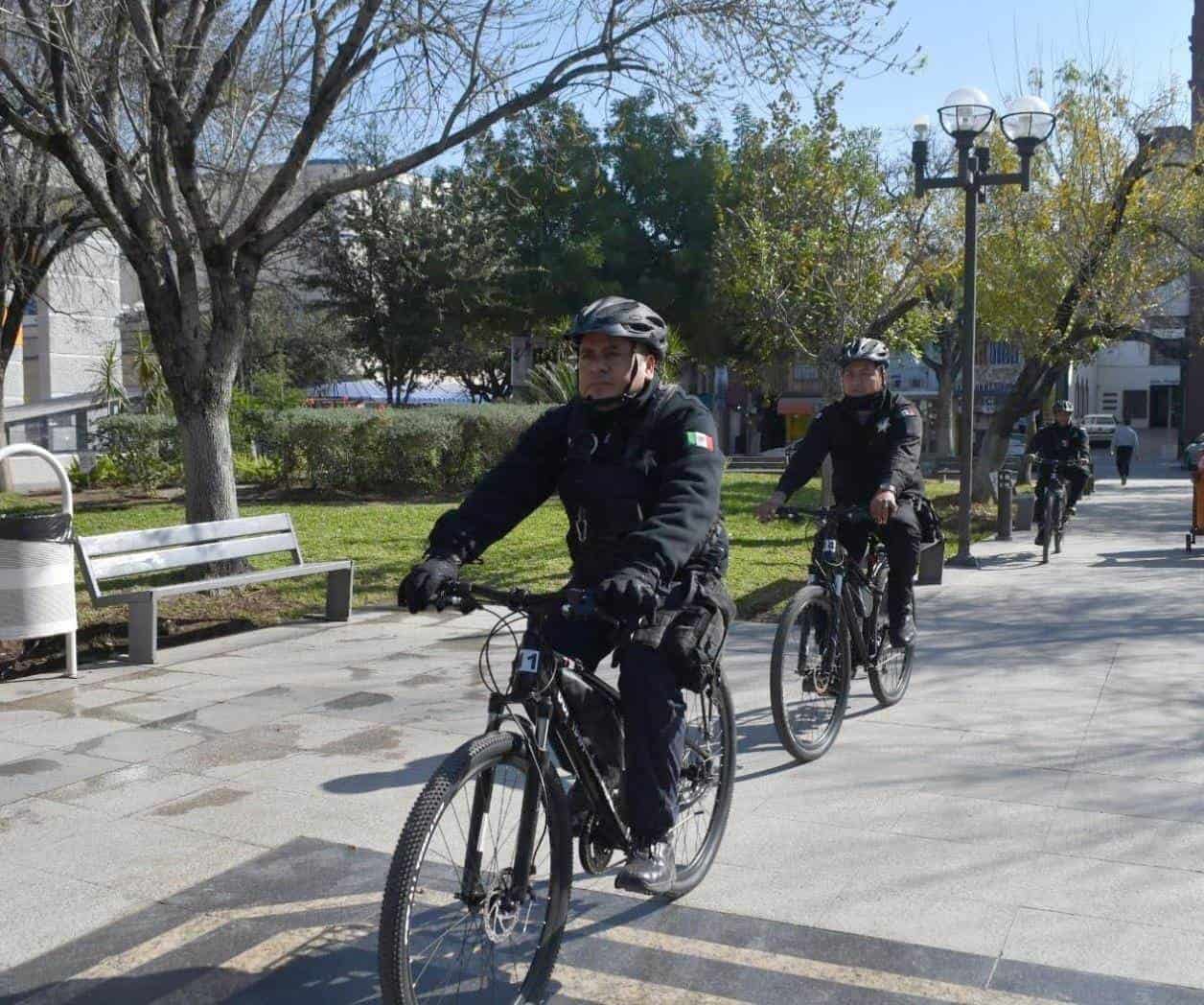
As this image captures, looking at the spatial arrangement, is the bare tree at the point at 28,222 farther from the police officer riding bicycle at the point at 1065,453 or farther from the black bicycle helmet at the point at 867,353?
the black bicycle helmet at the point at 867,353

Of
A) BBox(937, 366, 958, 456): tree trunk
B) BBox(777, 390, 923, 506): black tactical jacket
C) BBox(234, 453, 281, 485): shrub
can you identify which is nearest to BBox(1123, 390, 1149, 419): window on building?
BBox(937, 366, 958, 456): tree trunk

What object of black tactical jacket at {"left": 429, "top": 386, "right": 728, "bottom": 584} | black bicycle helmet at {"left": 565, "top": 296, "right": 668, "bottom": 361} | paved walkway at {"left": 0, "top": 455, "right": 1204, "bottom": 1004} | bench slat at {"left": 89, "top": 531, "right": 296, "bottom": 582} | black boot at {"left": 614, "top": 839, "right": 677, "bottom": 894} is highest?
black bicycle helmet at {"left": 565, "top": 296, "right": 668, "bottom": 361}

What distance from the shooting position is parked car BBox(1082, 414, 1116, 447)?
46.8 metres

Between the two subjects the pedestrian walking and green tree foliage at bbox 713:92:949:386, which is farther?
the pedestrian walking

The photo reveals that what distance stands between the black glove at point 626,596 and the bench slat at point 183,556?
5286mm

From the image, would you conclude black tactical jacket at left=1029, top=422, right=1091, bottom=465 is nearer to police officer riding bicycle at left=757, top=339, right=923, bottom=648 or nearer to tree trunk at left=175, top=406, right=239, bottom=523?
police officer riding bicycle at left=757, top=339, right=923, bottom=648

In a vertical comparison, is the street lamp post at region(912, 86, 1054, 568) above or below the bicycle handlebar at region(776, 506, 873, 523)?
above

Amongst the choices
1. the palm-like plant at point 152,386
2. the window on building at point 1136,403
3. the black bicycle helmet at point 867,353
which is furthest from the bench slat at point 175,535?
the window on building at point 1136,403

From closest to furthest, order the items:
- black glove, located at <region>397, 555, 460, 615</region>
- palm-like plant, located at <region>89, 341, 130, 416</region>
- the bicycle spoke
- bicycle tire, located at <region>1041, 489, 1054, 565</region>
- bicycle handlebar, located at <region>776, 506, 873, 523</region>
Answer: the bicycle spoke
black glove, located at <region>397, 555, 460, 615</region>
bicycle handlebar, located at <region>776, 506, 873, 523</region>
bicycle tire, located at <region>1041, 489, 1054, 565</region>
palm-like plant, located at <region>89, 341, 130, 416</region>

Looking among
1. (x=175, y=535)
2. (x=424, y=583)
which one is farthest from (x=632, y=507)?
(x=175, y=535)

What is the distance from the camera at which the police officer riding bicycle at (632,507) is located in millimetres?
3508

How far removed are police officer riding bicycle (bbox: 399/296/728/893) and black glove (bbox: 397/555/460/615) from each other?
20 mm

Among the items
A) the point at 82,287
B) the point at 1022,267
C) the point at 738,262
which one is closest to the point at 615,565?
the point at 738,262

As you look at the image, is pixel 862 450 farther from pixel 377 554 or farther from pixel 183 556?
pixel 377 554
